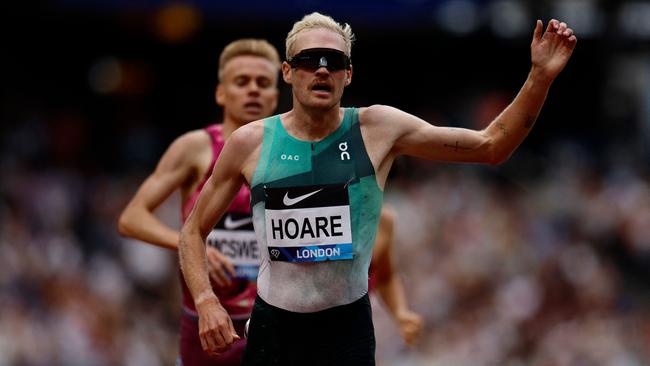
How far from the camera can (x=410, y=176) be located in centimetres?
1878

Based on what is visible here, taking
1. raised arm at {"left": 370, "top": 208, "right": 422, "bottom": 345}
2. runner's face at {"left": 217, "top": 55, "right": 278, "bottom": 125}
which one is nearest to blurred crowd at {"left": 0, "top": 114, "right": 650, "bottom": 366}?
raised arm at {"left": 370, "top": 208, "right": 422, "bottom": 345}

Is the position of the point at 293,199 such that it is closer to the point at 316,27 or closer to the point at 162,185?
the point at 316,27

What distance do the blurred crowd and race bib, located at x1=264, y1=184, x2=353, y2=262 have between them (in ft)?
22.9

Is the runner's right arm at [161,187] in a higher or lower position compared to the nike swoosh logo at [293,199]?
lower

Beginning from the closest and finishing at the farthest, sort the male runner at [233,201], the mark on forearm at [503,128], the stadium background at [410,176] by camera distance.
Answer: the mark on forearm at [503,128] → the male runner at [233,201] → the stadium background at [410,176]

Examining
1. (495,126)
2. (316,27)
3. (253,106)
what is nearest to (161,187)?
(253,106)

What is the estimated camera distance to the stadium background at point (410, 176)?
1438cm

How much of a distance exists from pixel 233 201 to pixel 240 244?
274mm

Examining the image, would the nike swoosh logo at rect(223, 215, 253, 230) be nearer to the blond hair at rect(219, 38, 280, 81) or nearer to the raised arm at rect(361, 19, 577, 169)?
the blond hair at rect(219, 38, 280, 81)

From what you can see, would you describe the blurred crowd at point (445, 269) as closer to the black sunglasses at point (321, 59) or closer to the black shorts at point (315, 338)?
the black shorts at point (315, 338)

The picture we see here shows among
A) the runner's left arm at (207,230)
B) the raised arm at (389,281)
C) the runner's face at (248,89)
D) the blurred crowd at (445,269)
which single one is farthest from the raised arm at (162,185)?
the blurred crowd at (445,269)

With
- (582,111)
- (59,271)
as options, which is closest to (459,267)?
(59,271)

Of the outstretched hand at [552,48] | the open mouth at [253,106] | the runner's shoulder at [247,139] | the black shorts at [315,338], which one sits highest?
the outstretched hand at [552,48]

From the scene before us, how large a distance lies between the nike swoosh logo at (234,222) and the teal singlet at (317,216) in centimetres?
172
